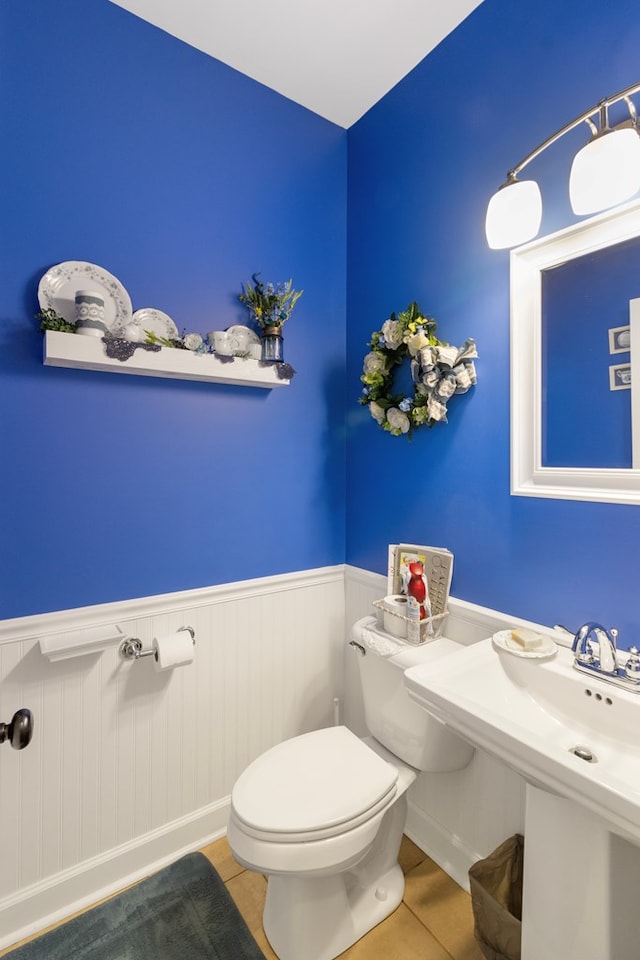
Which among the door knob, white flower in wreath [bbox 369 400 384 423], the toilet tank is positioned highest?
white flower in wreath [bbox 369 400 384 423]

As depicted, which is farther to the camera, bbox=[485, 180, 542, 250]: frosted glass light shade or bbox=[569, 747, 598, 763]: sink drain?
bbox=[485, 180, 542, 250]: frosted glass light shade

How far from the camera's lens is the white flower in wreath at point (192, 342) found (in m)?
1.40

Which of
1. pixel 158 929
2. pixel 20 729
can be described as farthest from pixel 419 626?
pixel 158 929

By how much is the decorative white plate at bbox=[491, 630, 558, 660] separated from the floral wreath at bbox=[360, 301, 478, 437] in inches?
26.7

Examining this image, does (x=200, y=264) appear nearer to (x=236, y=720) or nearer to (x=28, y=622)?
(x=28, y=622)

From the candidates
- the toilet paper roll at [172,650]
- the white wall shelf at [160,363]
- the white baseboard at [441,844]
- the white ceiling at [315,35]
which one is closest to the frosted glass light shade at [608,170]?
the white ceiling at [315,35]

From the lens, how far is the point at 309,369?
5.91ft

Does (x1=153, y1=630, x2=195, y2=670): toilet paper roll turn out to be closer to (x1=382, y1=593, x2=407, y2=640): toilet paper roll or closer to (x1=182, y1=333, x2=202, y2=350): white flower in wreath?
(x1=382, y1=593, x2=407, y2=640): toilet paper roll

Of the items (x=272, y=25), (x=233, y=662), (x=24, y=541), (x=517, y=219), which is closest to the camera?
(x=517, y=219)

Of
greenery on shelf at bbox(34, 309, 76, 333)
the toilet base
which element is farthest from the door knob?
greenery on shelf at bbox(34, 309, 76, 333)

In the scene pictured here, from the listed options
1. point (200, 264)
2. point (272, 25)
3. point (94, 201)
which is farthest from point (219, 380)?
point (272, 25)

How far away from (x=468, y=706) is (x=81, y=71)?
1991mm

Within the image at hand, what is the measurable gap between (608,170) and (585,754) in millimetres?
1237

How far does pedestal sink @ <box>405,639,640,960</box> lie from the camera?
2.60ft
